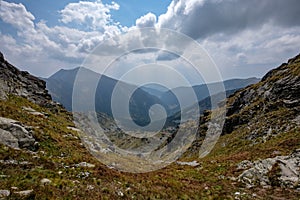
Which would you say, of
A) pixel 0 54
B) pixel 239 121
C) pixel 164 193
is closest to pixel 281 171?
pixel 164 193

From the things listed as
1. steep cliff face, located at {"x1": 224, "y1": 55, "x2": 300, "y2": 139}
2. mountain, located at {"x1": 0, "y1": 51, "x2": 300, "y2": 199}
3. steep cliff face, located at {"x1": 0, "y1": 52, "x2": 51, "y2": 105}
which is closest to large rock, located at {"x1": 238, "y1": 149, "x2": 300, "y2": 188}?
mountain, located at {"x1": 0, "y1": 51, "x2": 300, "y2": 199}

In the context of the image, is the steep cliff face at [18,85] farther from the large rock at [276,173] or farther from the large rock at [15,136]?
the large rock at [276,173]

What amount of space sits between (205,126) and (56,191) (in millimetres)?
82798

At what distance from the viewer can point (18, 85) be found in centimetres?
6144

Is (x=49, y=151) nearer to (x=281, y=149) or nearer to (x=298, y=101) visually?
(x=281, y=149)

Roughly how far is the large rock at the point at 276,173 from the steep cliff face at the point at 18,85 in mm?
46278

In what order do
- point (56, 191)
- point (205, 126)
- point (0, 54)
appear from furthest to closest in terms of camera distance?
point (205, 126) → point (0, 54) → point (56, 191)

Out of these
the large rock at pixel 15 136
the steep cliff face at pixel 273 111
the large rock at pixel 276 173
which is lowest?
the large rock at pixel 276 173

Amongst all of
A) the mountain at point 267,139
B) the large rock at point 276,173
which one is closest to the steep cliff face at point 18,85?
the large rock at point 276,173

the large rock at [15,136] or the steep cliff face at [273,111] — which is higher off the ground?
the steep cliff face at [273,111]

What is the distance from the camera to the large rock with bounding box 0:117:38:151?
76.5ft

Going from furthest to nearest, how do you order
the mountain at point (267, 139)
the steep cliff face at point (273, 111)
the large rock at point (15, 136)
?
the steep cliff face at point (273, 111) < the mountain at point (267, 139) < the large rock at point (15, 136)

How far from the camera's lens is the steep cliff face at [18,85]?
178 ft

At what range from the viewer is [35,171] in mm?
17578
